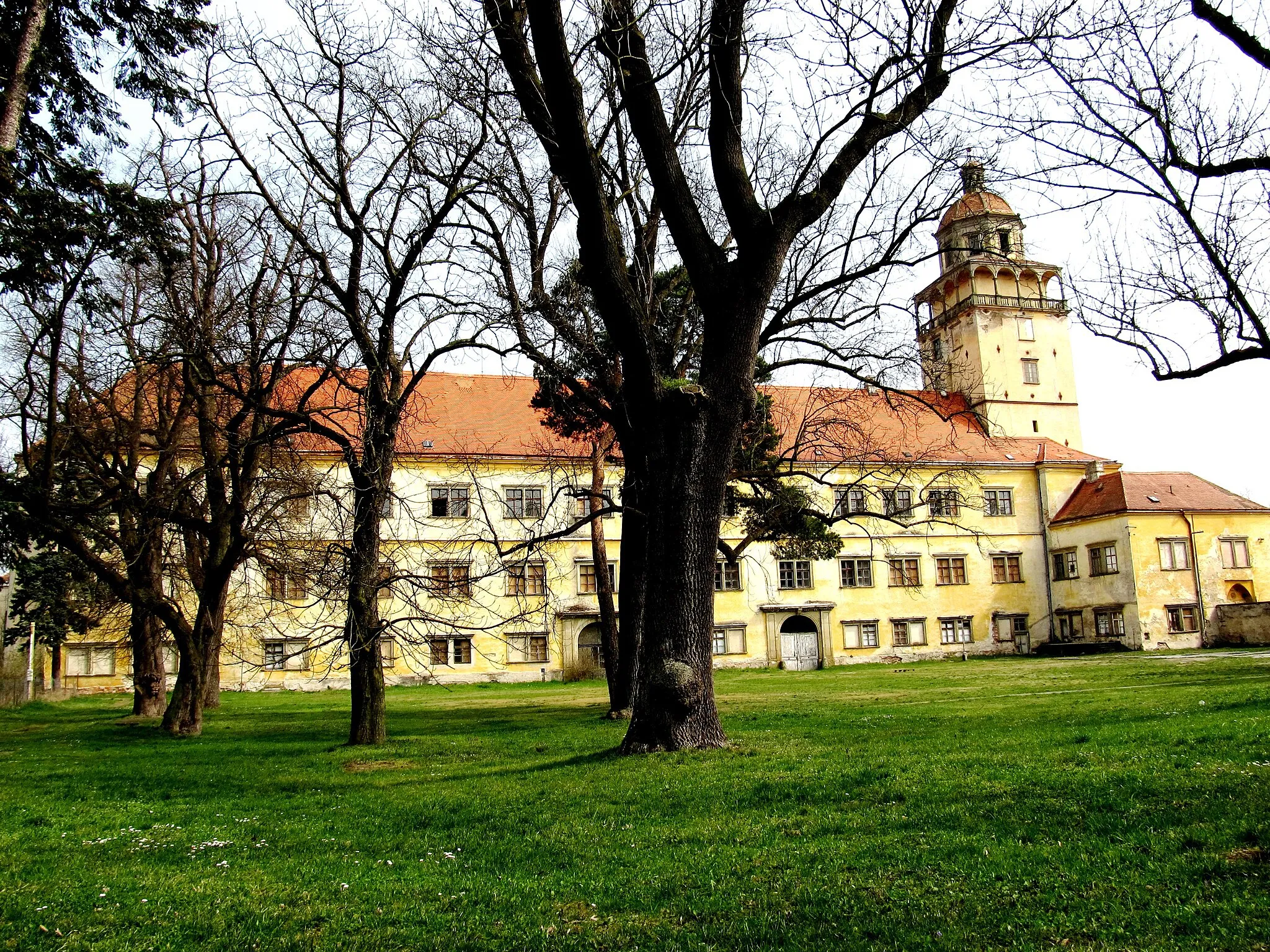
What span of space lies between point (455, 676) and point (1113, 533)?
98.7 feet

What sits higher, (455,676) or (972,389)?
(972,389)

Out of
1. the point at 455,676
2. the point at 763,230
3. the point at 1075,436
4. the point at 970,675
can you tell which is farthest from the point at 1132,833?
the point at 1075,436

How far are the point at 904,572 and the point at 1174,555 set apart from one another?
38.9 ft

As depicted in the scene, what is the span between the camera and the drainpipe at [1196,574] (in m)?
42.7

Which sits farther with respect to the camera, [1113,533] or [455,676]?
[1113,533]

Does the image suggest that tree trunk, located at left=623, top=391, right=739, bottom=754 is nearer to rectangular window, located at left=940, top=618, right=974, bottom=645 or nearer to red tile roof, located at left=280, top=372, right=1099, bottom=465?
red tile roof, located at left=280, top=372, right=1099, bottom=465

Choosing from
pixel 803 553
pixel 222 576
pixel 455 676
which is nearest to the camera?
pixel 222 576

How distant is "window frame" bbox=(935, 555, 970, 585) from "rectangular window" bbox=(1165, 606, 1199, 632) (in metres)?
8.64

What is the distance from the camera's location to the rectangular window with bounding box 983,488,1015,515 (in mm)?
47094

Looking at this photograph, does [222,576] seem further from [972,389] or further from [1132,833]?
[1132,833]

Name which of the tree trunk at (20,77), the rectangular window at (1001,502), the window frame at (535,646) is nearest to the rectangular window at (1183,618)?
the rectangular window at (1001,502)

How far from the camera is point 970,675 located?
30141 mm

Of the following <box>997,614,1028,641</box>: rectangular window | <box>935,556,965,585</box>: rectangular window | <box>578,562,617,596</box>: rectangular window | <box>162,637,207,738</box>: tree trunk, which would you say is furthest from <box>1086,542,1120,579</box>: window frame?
<box>162,637,207,738</box>: tree trunk

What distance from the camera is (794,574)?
44031mm
